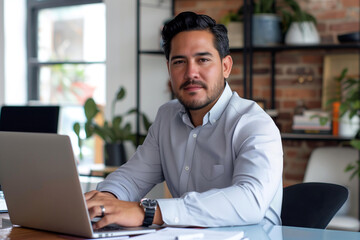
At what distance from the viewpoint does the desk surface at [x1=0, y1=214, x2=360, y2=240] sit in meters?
1.54

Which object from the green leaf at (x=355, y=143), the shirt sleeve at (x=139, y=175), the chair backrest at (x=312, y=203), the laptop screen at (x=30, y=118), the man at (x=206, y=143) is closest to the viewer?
the man at (x=206, y=143)

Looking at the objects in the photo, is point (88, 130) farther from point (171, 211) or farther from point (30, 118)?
point (171, 211)

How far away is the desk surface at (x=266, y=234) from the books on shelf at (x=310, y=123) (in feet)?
7.80

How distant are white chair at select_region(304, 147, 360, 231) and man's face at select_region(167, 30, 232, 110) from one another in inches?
84.1

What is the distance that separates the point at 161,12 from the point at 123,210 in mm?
3429

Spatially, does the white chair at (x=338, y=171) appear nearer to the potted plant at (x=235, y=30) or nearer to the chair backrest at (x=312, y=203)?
the potted plant at (x=235, y=30)

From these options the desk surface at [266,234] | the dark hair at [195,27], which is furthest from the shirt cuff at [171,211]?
the dark hair at [195,27]

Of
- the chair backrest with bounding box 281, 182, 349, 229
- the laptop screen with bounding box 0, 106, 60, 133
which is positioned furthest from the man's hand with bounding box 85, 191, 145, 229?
the laptop screen with bounding box 0, 106, 60, 133

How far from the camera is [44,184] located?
1.53 metres

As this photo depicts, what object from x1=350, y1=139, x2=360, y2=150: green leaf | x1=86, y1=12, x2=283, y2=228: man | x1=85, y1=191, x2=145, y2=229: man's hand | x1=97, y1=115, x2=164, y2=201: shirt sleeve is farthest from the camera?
x1=350, y1=139, x2=360, y2=150: green leaf

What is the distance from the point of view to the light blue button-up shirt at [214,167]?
1.67 meters

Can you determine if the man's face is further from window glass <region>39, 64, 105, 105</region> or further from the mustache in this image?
window glass <region>39, 64, 105, 105</region>

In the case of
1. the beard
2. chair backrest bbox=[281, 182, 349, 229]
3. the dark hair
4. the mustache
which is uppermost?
the dark hair

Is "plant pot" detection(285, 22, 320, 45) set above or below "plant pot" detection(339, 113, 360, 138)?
above
